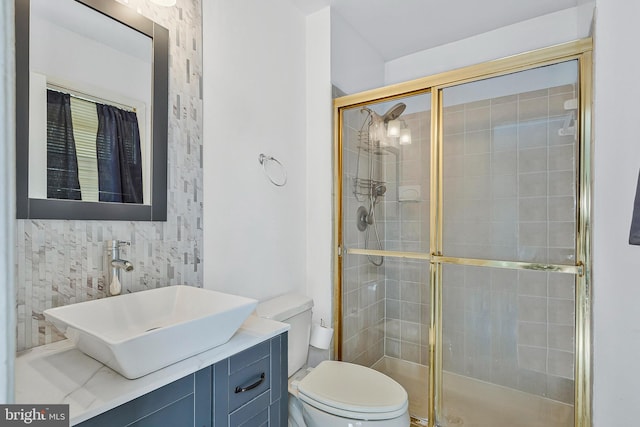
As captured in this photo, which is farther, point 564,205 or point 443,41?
point 443,41

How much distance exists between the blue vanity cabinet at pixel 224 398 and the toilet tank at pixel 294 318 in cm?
41

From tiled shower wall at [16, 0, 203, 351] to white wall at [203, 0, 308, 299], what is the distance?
7 centimetres

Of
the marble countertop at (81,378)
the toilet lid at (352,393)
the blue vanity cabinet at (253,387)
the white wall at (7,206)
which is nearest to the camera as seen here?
the white wall at (7,206)

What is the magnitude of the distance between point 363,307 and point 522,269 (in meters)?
1.04

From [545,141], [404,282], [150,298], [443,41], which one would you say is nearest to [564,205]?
[545,141]

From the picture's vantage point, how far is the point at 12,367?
336 mm

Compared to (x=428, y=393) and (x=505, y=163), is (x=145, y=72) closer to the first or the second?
(x=505, y=163)

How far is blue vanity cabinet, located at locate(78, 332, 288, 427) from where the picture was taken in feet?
2.62

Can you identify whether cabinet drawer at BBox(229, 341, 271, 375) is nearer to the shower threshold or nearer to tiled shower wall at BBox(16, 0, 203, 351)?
tiled shower wall at BBox(16, 0, 203, 351)

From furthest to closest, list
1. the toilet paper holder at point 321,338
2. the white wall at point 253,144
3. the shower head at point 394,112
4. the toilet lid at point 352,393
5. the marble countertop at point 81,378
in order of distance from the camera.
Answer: the shower head at point 394,112 → the toilet paper holder at point 321,338 → the white wall at point 253,144 → the toilet lid at point 352,393 → the marble countertop at point 81,378

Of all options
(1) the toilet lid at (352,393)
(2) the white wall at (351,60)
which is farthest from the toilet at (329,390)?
(2) the white wall at (351,60)

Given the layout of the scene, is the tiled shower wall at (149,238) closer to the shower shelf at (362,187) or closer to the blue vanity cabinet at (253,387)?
the blue vanity cabinet at (253,387)

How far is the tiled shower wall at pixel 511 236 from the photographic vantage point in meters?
1.59

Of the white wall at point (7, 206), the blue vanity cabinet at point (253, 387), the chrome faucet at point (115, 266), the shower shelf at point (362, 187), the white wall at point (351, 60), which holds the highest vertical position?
the white wall at point (351, 60)
